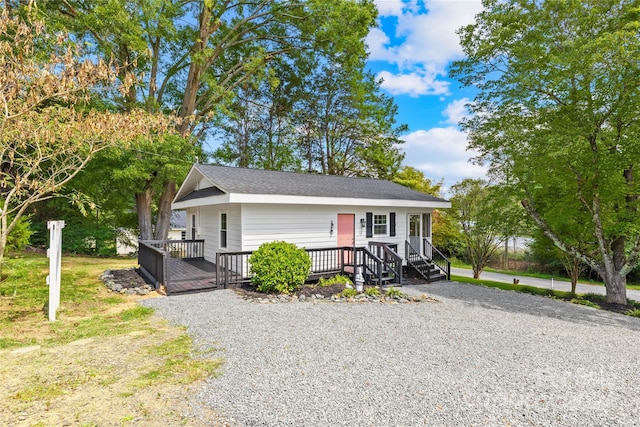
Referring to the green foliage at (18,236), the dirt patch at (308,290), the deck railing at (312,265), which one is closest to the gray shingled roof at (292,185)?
the deck railing at (312,265)

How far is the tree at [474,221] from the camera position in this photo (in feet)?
55.4

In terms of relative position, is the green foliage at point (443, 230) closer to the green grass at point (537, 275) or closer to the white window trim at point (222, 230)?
the green grass at point (537, 275)

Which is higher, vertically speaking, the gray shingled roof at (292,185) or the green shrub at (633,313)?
the gray shingled roof at (292,185)

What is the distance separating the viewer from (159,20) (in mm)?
15477

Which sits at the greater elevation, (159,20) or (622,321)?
(159,20)

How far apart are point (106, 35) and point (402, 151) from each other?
801 inches

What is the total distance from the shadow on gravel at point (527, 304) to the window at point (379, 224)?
2785 mm

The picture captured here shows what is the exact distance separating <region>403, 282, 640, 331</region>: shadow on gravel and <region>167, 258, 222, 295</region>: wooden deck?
5.88 m

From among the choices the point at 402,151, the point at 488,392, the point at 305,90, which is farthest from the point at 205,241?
the point at 402,151

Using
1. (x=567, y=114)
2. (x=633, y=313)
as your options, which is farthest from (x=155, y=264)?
(x=633, y=313)

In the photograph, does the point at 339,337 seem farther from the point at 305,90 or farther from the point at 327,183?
the point at 305,90

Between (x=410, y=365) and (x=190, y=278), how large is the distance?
6.74 meters

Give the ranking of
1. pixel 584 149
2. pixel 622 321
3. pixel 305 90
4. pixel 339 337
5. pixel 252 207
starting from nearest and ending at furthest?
pixel 339 337
pixel 622 321
pixel 584 149
pixel 252 207
pixel 305 90

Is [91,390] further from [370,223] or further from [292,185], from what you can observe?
[370,223]
